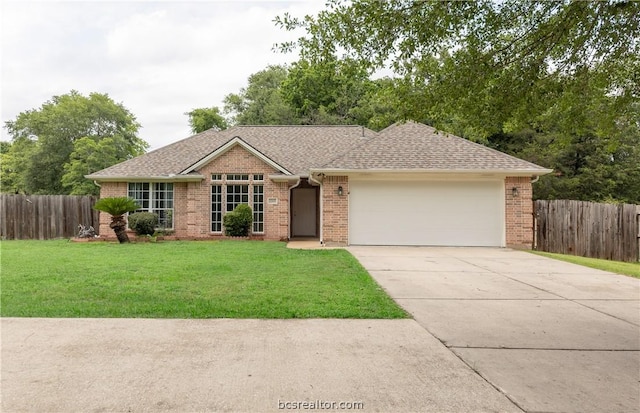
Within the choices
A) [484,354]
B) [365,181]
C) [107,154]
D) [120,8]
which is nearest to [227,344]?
[484,354]

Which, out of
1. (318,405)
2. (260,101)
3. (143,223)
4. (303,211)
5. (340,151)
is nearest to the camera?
(318,405)

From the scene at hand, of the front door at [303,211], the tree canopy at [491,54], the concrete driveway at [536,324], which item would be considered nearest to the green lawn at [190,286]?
the concrete driveway at [536,324]

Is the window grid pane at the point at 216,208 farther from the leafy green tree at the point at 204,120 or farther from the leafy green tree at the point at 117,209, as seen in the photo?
the leafy green tree at the point at 204,120

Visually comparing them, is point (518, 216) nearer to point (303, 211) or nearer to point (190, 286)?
point (303, 211)

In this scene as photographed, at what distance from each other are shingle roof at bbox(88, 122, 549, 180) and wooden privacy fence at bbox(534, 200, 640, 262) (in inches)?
66.2

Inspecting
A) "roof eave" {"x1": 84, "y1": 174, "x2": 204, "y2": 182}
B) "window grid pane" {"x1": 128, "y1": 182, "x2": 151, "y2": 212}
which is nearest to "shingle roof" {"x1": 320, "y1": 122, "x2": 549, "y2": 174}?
"roof eave" {"x1": 84, "y1": 174, "x2": 204, "y2": 182}

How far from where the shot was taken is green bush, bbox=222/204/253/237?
597 inches

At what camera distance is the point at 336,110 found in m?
32.5

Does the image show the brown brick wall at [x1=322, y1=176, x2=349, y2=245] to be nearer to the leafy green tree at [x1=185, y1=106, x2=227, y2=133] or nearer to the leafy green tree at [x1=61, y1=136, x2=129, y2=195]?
the leafy green tree at [x1=61, y1=136, x2=129, y2=195]

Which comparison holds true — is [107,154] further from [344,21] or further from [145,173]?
[344,21]

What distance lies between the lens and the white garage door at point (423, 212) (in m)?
13.6

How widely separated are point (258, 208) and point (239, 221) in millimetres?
1102

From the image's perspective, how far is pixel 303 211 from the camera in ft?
60.5

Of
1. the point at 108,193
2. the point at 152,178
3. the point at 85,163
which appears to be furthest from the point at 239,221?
the point at 85,163
